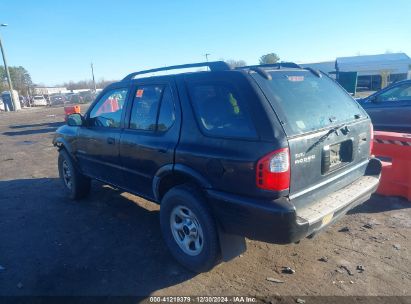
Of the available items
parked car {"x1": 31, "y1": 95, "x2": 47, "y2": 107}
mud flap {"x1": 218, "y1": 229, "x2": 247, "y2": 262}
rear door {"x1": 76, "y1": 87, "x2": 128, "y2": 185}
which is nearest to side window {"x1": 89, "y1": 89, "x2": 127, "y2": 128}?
rear door {"x1": 76, "y1": 87, "x2": 128, "y2": 185}

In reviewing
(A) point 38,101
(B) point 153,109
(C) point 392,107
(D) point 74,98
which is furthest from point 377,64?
(A) point 38,101

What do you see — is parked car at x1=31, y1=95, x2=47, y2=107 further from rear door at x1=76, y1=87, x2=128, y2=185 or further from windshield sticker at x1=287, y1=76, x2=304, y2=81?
windshield sticker at x1=287, y1=76, x2=304, y2=81

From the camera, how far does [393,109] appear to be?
282 inches

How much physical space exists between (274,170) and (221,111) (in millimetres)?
740

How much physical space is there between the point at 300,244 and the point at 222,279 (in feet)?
3.58

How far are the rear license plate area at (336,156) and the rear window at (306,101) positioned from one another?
222 millimetres

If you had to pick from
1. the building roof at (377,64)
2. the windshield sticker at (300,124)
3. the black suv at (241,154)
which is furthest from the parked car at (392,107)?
the building roof at (377,64)

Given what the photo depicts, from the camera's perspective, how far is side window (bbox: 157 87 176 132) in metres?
3.35

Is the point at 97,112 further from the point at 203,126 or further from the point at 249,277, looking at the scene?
the point at 249,277

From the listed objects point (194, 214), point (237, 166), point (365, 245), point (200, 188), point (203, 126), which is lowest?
point (365, 245)

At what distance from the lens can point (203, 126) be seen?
302 cm

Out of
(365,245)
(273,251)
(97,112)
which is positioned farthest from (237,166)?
(97,112)

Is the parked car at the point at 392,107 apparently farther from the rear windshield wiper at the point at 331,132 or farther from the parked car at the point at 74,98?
the parked car at the point at 74,98

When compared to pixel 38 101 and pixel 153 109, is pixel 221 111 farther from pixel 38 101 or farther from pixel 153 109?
pixel 38 101
